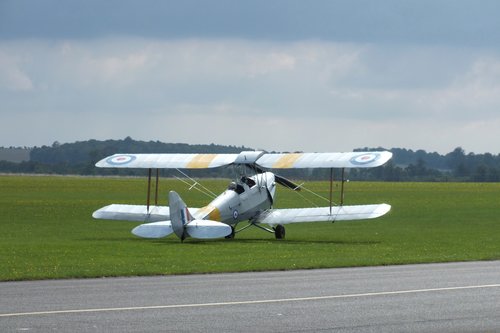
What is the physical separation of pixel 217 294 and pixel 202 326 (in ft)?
12.7

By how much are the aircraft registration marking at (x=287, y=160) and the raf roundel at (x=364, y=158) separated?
2.31m

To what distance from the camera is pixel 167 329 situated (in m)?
14.3

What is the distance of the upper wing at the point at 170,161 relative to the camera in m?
38.5

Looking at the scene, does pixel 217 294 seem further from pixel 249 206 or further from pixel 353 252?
pixel 249 206

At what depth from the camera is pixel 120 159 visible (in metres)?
40.2

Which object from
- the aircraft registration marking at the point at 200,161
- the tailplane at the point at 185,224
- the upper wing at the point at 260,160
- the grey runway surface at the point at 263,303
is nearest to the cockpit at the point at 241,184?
the upper wing at the point at 260,160

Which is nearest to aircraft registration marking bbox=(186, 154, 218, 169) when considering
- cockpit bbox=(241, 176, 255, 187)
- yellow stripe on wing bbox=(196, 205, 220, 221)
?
cockpit bbox=(241, 176, 255, 187)

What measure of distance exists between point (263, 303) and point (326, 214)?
19.9 meters

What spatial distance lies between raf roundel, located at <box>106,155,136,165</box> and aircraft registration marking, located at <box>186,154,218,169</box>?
2.21m

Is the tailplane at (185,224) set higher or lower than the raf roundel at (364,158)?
lower

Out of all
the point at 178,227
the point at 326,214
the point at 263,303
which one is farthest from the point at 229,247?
the point at 263,303

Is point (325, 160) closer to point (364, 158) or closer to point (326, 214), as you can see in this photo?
point (364, 158)

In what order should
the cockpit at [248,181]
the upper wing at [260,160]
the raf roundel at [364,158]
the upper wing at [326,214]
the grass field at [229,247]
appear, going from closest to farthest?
the grass field at [229,247], the raf roundel at [364,158], the upper wing at [260,160], the upper wing at [326,214], the cockpit at [248,181]

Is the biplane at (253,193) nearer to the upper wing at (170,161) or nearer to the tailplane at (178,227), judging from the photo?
the upper wing at (170,161)
